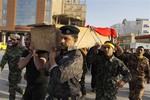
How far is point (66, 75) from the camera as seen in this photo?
2.98 metres

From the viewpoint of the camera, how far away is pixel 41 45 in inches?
131

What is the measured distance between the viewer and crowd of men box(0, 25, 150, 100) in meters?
3.09

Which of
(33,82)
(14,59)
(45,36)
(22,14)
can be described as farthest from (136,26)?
(45,36)

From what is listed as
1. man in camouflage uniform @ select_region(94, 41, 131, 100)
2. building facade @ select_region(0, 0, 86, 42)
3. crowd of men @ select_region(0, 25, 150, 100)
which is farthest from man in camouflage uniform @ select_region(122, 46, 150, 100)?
building facade @ select_region(0, 0, 86, 42)

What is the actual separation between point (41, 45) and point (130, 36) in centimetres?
7170

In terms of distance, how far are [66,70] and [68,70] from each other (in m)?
0.03

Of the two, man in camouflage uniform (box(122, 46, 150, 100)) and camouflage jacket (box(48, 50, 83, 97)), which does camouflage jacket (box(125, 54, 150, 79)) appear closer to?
man in camouflage uniform (box(122, 46, 150, 100))

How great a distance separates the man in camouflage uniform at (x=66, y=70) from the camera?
2990mm

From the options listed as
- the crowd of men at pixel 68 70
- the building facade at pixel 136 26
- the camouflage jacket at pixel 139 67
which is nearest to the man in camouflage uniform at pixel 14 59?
the crowd of men at pixel 68 70

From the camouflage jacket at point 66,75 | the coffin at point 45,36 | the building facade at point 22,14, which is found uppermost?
the building facade at point 22,14

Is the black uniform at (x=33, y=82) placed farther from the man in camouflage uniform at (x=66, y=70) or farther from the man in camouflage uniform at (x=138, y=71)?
the man in camouflage uniform at (x=138, y=71)

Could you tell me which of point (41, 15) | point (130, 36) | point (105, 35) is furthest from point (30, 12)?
point (105, 35)

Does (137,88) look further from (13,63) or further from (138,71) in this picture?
(13,63)

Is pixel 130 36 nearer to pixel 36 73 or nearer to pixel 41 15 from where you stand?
pixel 41 15
